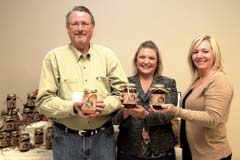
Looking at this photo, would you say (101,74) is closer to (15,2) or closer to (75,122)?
(75,122)

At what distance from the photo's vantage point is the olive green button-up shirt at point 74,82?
66.8 inches

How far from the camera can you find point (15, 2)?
273 centimetres

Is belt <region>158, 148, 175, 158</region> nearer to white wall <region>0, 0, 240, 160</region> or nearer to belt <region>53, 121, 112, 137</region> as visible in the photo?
belt <region>53, 121, 112, 137</region>

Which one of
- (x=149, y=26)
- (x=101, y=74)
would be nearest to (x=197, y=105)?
(x=101, y=74)

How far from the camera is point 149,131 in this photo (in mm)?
1906

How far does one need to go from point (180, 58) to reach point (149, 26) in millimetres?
359

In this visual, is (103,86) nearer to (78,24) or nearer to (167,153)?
(78,24)

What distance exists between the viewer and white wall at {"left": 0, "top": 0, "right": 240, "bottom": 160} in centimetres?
266

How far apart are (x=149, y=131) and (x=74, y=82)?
519 mm

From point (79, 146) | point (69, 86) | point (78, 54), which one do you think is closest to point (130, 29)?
point (78, 54)

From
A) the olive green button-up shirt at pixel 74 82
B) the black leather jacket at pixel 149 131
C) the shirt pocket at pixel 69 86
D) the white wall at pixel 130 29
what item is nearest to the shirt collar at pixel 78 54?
the olive green button-up shirt at pixel 74 82

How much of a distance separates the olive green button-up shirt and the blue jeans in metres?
0.06

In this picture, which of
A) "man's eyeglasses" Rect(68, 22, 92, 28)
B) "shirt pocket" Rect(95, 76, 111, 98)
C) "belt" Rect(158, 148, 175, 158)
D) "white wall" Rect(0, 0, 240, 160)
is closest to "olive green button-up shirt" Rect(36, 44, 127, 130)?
"shirt pocket" Rect(95, 76, 111, 98)

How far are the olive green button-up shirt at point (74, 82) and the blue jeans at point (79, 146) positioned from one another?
0.19ft
